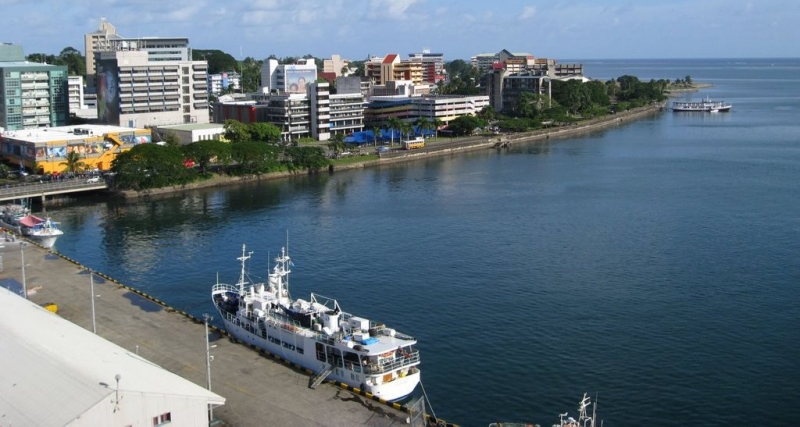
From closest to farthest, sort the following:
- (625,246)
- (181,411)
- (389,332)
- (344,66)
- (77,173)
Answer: (181,411) → (389,332) → (625,246) → (77,173) → (344,66)

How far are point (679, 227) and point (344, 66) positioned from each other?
72.6 m

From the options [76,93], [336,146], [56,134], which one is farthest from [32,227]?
[76,93]

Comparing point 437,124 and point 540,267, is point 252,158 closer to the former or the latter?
point 540,267

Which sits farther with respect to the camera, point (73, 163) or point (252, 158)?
point (252, 158)

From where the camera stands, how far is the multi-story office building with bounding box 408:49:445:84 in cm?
9118

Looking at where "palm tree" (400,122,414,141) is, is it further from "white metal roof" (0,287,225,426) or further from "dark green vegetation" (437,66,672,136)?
"white metal roof" (0,287,225,426)

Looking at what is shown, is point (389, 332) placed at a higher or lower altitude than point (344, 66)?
lower

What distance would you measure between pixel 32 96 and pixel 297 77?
700 inches

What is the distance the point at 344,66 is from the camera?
315 feet

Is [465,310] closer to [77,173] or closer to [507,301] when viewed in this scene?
[507,301]

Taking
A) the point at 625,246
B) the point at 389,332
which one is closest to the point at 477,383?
the point at 389,332

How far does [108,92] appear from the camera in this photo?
46969 millimetres

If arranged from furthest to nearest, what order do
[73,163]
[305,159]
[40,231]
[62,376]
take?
[305,159]
[73,163]
[40,231]
[62,376]

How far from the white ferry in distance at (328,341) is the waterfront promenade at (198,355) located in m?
0.56
